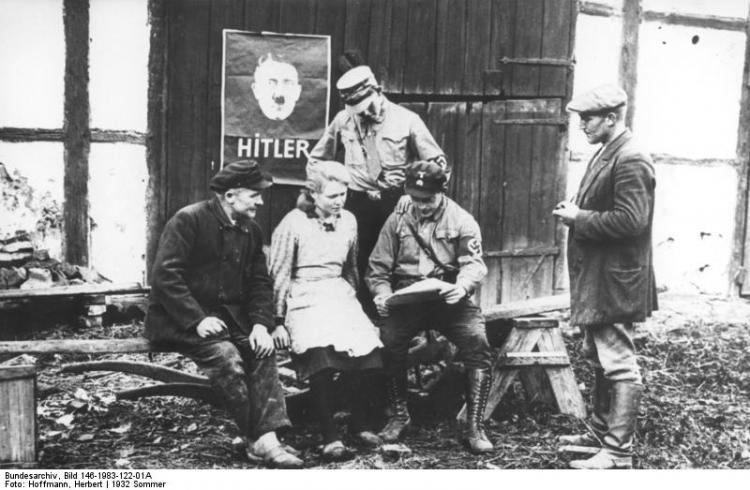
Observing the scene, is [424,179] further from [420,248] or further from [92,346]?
[92,346]

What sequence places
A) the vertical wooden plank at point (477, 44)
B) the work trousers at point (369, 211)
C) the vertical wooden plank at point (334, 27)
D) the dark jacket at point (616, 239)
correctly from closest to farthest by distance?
the dark jacket at point (616, 239), the work trousers at point (369, 211), the vertical wooden plank at point (334, 27), the vertical wooden plank at point (477, 44)

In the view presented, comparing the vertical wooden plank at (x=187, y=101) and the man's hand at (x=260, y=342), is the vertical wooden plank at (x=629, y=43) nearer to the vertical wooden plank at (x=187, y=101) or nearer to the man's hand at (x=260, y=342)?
the vertical wooden plank at (x=187, y=101)

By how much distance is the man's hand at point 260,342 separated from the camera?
413cm

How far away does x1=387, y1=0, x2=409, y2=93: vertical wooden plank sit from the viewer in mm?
6410

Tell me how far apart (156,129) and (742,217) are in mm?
5369

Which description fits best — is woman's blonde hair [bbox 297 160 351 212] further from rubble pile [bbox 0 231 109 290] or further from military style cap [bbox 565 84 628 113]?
rubble pile [bbox 0 231 109 290]

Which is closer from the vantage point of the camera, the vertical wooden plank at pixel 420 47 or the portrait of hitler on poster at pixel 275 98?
the portrait of hitler on poster at pixel 275 98

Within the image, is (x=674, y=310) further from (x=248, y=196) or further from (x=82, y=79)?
(x=82, y=79)

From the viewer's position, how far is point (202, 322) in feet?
13.2

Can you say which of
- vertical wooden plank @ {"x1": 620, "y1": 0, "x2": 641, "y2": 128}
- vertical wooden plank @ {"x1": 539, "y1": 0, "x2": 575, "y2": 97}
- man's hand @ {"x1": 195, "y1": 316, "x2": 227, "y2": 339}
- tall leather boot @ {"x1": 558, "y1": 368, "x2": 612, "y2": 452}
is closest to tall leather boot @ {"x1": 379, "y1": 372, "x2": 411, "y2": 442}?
tall leather boot @ {"x1": 558, "y1": 368, "x2": 612, "y2": 452}

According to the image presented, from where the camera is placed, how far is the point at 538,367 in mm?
4879

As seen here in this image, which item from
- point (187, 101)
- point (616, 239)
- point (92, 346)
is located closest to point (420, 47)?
point (187, 101)

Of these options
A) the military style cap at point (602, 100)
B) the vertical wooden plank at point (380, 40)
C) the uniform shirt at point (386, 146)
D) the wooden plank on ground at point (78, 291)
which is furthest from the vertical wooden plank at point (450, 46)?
the wooden plank on ground at point (78, 291)

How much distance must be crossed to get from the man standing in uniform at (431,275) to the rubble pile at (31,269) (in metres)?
2.65
